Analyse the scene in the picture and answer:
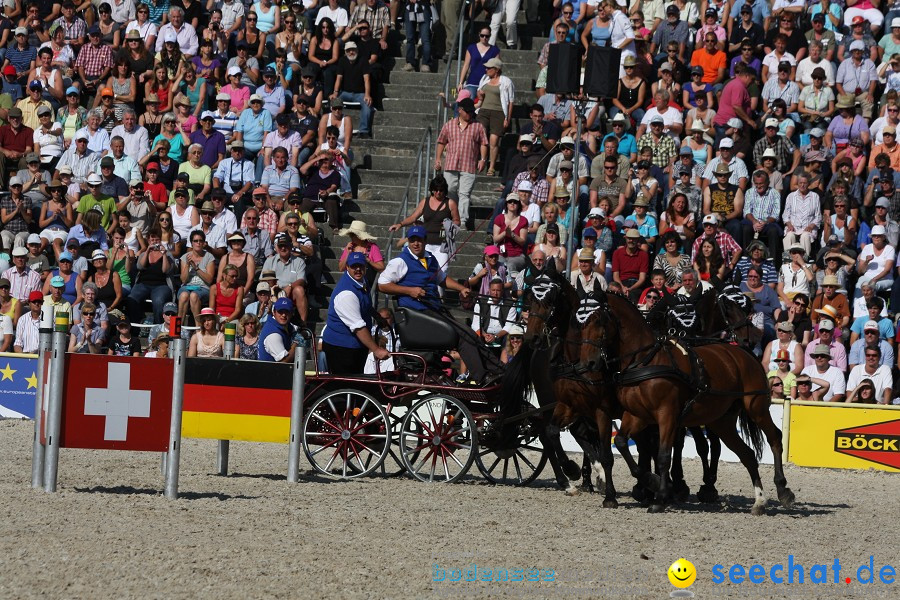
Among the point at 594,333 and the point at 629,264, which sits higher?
the point at 629,264

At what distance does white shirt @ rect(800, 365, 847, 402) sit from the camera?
17141 millimetres

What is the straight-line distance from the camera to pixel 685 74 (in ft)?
70.1

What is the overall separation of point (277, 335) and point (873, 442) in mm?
6785

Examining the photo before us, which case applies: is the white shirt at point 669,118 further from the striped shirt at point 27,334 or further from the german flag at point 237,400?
the german flag at point 237,400

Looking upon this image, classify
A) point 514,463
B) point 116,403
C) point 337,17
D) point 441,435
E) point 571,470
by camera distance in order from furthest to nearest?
point 337,17 → point 514,463 → point 441,435 → point 571,470 → point 116,403

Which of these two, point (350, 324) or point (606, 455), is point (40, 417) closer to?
point (350, 324)

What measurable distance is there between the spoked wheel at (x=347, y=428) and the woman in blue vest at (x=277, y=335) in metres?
1.91

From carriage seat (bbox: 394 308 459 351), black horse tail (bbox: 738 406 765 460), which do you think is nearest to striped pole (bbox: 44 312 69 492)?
carriage seat (bbox: 394 308 459 351)

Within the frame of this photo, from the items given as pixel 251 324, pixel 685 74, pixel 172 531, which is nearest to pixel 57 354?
pixel 172 531

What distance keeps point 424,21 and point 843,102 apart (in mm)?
6610

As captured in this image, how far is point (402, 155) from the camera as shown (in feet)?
71.9

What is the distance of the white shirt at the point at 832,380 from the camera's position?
1714 centimetres

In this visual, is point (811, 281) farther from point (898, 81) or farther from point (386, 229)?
point (386, 229)

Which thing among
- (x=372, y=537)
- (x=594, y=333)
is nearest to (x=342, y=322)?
(x=594, y=333)
